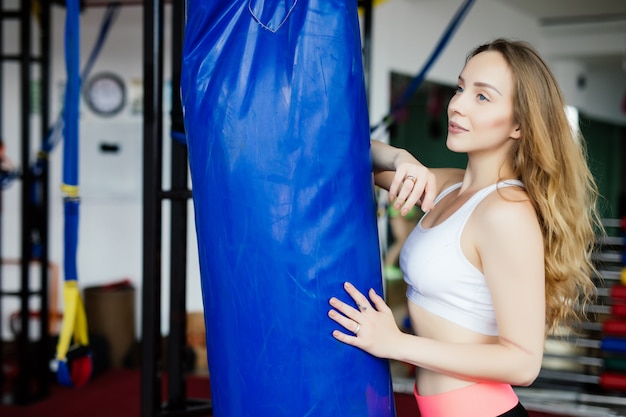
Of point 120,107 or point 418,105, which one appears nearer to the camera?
point 120,107

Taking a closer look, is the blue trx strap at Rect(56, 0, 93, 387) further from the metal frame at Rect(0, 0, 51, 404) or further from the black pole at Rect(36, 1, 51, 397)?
the black pole at Rect(36, 1, 51, 397)

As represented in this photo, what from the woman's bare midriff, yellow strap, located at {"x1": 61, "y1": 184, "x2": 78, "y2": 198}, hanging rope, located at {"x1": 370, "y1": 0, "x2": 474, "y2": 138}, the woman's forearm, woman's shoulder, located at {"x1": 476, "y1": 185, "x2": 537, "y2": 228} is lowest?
the woman's bare midriff

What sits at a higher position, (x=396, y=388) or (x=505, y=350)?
(x=505, y=350)

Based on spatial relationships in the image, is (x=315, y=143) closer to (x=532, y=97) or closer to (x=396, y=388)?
(x=532, y=97)

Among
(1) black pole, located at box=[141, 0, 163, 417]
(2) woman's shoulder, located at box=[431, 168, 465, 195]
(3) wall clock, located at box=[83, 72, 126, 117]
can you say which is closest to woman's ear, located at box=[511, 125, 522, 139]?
(2) woman's shoulder, located at box=[431, 168, 465, 195]

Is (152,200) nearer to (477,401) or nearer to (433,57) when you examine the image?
(477,401)

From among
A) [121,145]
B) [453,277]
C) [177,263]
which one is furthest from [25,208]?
[453,277]

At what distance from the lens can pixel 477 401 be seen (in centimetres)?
143

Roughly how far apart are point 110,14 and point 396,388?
2.82m

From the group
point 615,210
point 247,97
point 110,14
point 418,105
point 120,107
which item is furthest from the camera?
point 615,210

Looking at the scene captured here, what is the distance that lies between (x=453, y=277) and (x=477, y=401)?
0.88ft

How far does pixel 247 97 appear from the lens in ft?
4.21

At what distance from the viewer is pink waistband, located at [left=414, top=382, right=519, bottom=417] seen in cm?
143

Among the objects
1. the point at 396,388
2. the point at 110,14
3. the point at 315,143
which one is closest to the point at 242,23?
the point at 315,143
